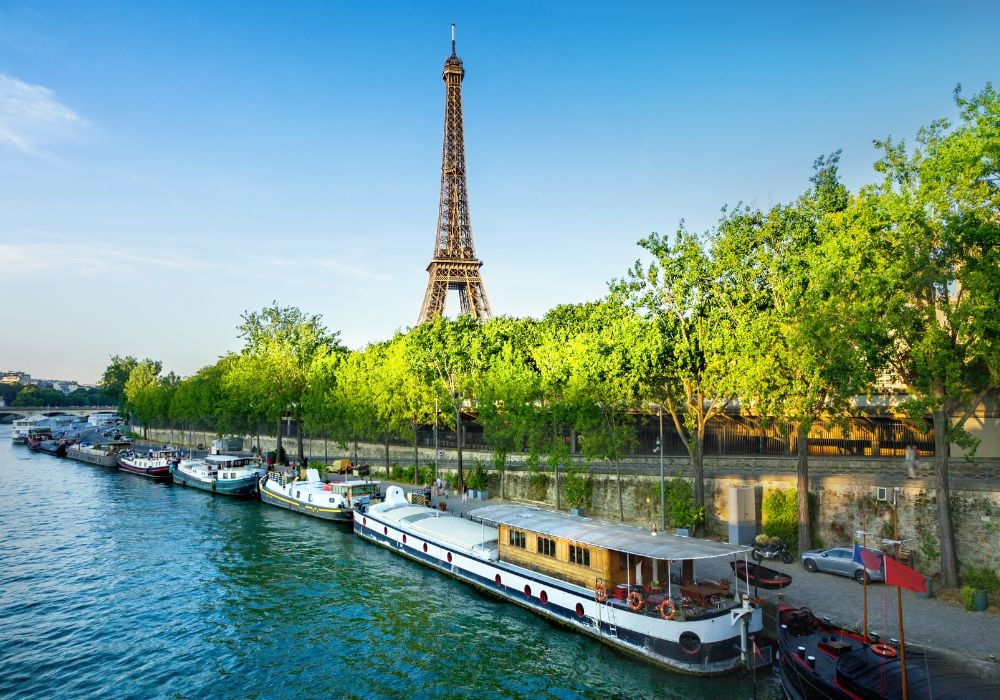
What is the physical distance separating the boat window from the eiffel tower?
64.6 metres

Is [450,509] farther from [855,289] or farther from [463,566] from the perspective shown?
[855,289]

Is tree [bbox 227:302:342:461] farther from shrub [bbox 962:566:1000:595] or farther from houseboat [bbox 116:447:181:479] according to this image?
shrub [bbox 962:566:1000:595]

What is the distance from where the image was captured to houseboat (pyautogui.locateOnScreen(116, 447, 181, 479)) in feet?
240

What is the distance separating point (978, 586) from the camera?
947 inches

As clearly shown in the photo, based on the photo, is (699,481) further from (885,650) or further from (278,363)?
(278,363)

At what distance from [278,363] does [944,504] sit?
66.4 m

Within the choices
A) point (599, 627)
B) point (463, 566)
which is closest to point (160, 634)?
point (463, 566)

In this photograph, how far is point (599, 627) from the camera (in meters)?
24.2

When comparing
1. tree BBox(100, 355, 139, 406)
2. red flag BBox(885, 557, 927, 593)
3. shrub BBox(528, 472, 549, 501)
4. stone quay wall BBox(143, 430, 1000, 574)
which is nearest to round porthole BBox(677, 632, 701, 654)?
red flag BBox(885, 557, 927, 593)

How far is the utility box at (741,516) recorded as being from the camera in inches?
1259

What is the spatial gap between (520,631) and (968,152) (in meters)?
25.2

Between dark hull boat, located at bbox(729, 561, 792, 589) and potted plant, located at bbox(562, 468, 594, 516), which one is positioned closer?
dark hull boat, located at bbox(729, 561, 792, 589)

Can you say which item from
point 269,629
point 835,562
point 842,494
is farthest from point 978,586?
point 269,629

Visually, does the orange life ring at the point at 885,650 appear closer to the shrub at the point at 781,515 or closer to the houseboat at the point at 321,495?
the shrub at the point at 781,515
